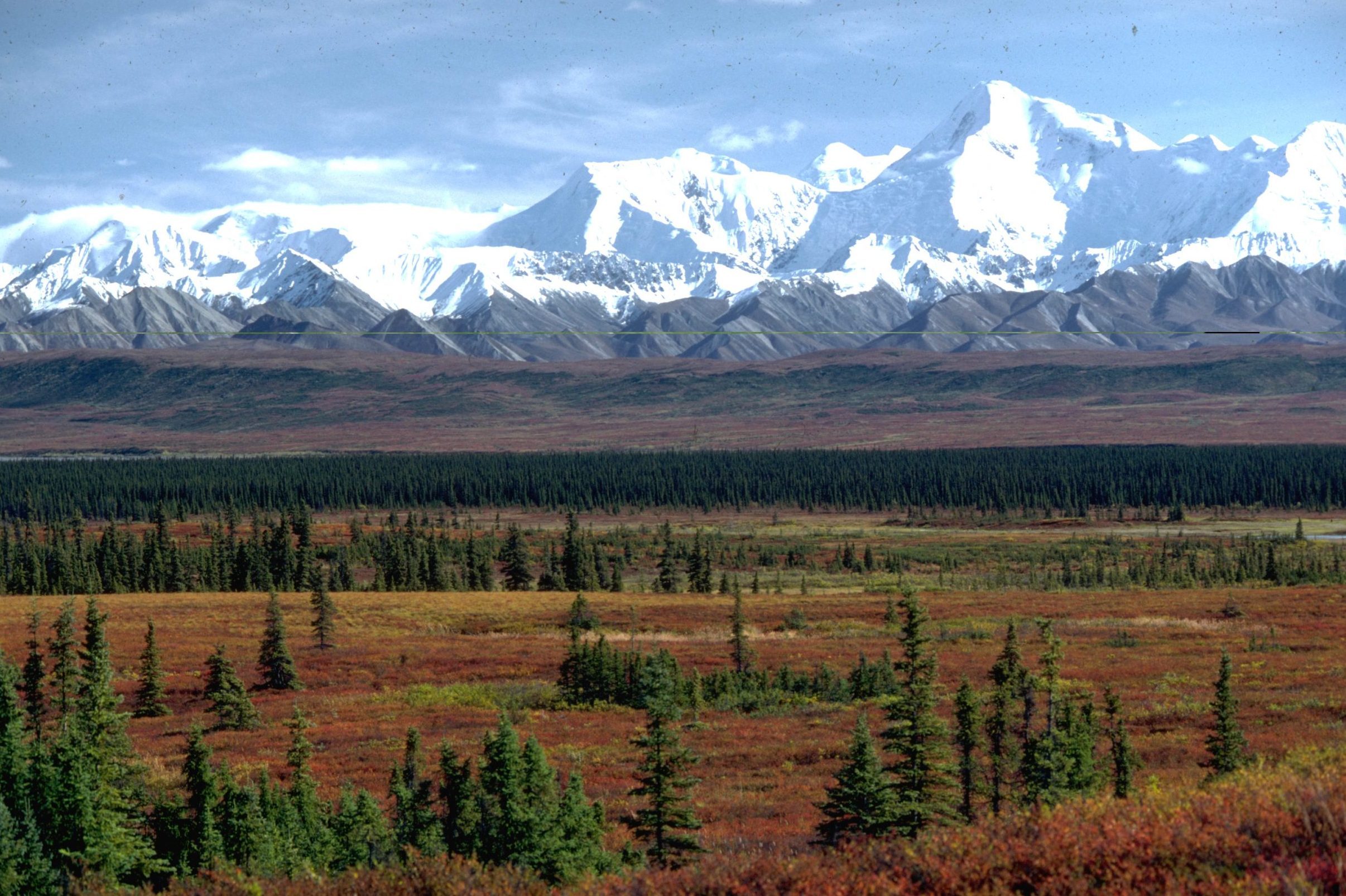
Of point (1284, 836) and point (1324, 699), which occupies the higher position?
point (1284, 836)

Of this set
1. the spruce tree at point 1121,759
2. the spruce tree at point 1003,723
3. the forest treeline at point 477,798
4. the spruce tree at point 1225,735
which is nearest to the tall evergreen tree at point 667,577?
the spruce tree at point 1003,723

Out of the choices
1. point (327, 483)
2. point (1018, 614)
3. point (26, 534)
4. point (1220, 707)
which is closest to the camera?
point (1220, 707)

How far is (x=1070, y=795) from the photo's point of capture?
2086cm

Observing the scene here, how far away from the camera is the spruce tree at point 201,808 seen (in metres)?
20.3

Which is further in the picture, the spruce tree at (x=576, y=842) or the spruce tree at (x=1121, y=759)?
the spruce tree at (x=1121, y=759)

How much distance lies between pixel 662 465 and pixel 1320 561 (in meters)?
113

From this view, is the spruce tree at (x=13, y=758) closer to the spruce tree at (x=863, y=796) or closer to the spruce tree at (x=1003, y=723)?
the spruce tree at (x=863, y=796)

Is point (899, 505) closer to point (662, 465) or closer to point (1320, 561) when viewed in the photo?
point (662, 465)

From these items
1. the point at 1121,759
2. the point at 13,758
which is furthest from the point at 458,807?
the point at 1121,759

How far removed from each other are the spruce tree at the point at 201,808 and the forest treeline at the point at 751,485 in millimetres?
130209

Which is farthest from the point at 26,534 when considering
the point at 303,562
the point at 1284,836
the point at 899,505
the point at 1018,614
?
the point at 1284,836

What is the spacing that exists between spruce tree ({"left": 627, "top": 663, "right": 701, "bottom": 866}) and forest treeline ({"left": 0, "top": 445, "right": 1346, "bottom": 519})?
128 meters

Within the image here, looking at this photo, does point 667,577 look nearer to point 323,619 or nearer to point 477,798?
point 323,619

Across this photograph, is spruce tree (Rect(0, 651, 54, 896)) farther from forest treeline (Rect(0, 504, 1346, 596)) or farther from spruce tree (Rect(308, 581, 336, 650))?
forest treeline (Rect(0, 504, 1346, 596))
